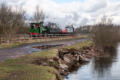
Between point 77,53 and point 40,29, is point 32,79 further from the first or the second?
point 40,29

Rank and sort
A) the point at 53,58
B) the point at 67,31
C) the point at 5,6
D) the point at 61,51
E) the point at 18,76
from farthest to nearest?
1. the point at 67,31
2. the point at 5,6
3. the point at 61,51
4. the point at 53,58
5. the point at 18,76

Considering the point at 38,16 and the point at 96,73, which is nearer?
the point at 96,73

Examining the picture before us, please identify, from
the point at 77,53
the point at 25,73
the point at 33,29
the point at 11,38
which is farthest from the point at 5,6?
the point at 25,73

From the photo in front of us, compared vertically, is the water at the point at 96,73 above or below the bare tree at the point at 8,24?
below

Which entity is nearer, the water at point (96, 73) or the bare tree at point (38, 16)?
the water at point (96, 73)

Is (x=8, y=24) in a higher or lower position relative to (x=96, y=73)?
higher

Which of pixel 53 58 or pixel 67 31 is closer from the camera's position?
pixel 53 58

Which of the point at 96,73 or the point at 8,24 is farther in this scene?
the point at 8,24

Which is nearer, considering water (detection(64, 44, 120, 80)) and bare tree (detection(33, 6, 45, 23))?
water (detection(64, 44, 120, 80))

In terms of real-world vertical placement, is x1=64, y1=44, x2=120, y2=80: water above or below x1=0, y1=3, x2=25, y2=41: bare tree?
below

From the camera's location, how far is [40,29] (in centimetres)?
4762

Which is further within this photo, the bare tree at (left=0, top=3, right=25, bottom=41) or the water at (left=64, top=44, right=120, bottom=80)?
the bare tree at (left=0, top=3, right=25, bottom=41)

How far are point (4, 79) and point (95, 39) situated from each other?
130 feet

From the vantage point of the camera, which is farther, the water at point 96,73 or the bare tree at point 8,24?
the bare tree at point 8,24
